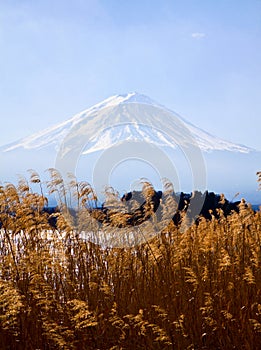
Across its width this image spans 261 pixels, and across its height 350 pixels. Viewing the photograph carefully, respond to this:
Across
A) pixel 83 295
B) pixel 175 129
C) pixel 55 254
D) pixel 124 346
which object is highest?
pixel 175 129

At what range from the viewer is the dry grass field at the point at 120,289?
4059mm

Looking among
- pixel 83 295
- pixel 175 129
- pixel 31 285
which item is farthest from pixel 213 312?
pixel 175 129

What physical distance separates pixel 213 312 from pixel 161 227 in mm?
1065

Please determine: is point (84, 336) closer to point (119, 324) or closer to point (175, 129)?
point (119, 324)

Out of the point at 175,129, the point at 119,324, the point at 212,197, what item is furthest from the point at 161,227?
the point at 212,197

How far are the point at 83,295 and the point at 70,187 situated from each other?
1.25 meters

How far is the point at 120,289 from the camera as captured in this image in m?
4.63

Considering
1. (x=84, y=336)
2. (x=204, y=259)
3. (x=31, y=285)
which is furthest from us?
(x=204, y=259)

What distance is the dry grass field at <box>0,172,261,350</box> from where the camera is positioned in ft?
13.3

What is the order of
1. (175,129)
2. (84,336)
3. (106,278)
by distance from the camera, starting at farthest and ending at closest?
(175,129) → (106,278) → (84,336)

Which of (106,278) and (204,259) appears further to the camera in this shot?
(204,259)

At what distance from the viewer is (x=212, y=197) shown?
1141 centimetres

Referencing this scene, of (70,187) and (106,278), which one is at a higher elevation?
(70,187)

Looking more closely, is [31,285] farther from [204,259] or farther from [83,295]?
[204,259]
